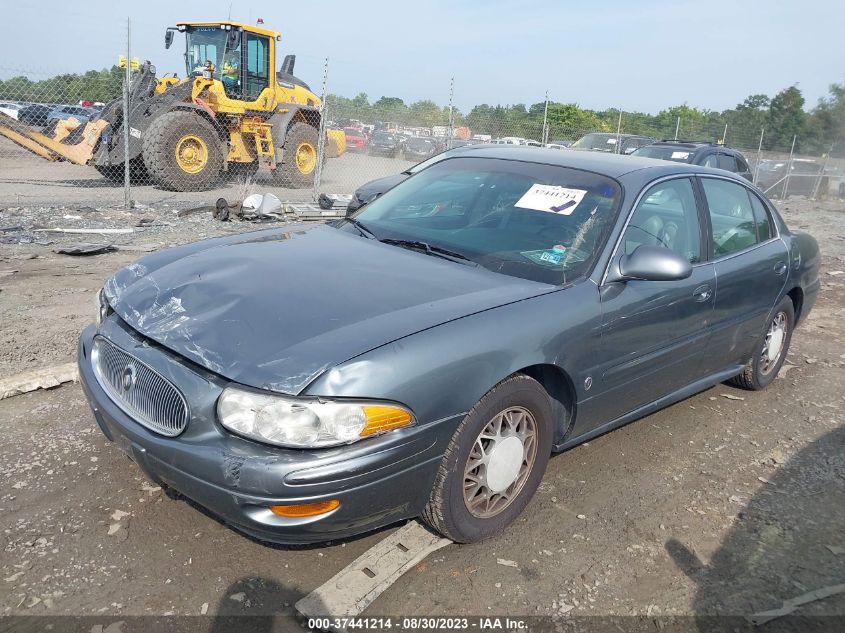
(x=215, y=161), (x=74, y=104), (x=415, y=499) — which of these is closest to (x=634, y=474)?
(x=415, y=499)

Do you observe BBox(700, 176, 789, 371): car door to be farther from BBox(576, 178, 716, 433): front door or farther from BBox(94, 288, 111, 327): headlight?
BBox(94, 288, 111, 327): headlight

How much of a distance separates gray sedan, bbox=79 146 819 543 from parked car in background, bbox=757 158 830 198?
1876cm

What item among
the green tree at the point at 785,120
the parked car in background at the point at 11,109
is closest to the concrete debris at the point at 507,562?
the parked car in background at the point at 11,109

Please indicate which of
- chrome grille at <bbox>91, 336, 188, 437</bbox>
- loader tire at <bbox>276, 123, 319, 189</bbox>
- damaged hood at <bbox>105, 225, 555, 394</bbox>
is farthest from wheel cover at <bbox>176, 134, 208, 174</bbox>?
chrome grille at <bbox>91, 336, 188, 437</bbox>

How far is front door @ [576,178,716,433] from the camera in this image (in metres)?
3.22

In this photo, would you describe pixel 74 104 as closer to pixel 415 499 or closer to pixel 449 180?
pixel 449 180

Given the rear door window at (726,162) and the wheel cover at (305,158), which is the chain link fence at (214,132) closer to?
the wheel cover at (305,158)

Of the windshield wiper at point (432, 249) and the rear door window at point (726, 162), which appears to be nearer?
the windshield wiper at point (432, 249)

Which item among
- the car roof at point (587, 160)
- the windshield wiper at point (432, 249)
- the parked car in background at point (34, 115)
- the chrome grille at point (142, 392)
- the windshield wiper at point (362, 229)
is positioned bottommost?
the chrome grille at point (142, 392)

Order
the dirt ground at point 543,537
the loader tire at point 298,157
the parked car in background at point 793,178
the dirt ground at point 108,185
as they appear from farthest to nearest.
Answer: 1. the parked car in background at point 793,178
2. the loader tire at point 298,157
3. the dirt ground at point 108,185
4. the dirt ground at point 543,537

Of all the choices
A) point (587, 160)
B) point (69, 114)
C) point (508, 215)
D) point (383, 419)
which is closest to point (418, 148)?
point (69, 114)

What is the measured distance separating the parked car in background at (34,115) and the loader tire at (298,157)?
15.1 feet

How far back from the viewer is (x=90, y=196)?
12.4 m

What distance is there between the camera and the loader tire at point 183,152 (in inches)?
482
